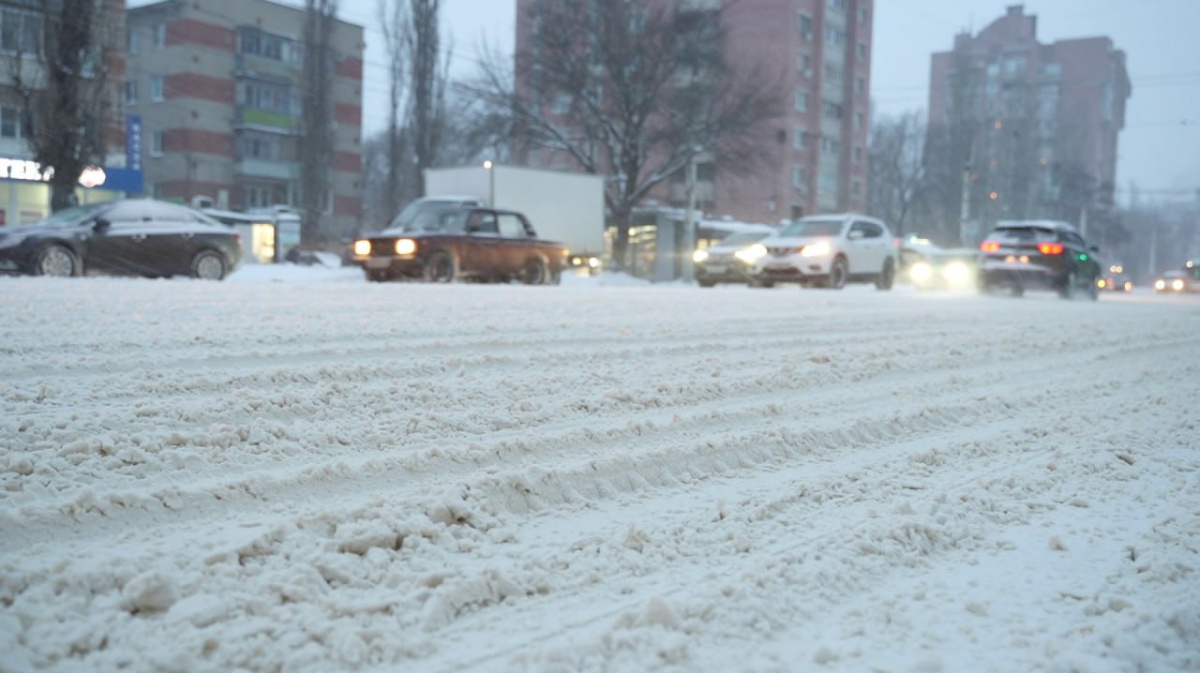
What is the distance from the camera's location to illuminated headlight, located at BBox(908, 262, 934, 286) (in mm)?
29875

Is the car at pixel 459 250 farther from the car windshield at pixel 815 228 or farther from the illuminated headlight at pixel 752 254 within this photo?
the car windshield at pixel 815 228

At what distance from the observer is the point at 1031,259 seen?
2033 centimetres

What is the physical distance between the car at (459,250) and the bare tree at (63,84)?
11957 mm

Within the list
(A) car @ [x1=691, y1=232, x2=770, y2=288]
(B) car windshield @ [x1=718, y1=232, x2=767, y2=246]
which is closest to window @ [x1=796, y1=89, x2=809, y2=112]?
(B) car windshield @ [x1=718, y1=232, x2=767, y2=246]

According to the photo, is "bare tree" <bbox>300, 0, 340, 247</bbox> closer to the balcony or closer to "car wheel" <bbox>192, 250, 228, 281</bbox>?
the balcony

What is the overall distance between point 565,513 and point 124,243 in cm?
1431

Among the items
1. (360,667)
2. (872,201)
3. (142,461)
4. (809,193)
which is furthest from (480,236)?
(872,201)

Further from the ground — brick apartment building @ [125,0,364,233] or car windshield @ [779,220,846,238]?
brick apartment building @ [125,0,364,233]

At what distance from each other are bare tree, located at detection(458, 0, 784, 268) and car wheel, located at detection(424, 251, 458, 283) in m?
22.3

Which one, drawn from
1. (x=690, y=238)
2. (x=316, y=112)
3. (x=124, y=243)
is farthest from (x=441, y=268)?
(x=316, y=112)

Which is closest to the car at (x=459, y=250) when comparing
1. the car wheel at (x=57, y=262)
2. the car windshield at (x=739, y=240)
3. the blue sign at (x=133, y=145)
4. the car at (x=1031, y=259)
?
the car wheel at (x=57, y=262)

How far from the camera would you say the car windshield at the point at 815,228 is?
65.8ft

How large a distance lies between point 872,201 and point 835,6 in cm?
2090

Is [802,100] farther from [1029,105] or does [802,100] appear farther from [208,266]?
[208,266]
